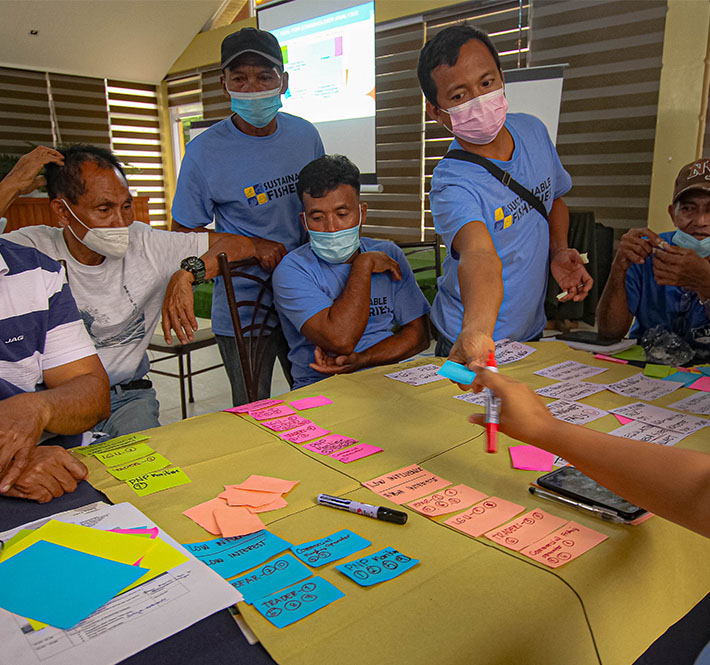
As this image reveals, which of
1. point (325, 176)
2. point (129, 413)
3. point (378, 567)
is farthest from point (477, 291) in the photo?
point (129, 413)

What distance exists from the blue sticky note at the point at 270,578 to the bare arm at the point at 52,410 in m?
0.48

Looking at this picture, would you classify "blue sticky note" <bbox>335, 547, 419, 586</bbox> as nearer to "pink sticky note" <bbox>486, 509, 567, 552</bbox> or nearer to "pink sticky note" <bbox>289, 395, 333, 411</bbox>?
"pink sticky note" <bbox>486, 509, 567, 552</bbox>

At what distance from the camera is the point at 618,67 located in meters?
3.96

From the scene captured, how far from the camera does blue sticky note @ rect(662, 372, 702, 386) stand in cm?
142

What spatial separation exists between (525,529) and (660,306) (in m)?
1.38

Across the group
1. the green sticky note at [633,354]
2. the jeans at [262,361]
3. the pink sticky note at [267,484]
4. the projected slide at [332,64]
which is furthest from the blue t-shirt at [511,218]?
the projected slide at [332,64]

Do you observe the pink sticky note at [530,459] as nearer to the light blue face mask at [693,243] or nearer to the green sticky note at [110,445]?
the green sticky note at [110,445]

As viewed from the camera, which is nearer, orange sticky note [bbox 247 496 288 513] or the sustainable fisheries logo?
orange sticky note [bbox 247 496 288 513]

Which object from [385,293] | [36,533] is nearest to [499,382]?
[36,533]

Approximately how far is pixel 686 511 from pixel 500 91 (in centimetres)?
124

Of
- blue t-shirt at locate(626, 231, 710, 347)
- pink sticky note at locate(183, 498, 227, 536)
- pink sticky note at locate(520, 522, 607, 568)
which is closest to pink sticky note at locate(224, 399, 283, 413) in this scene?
pink sticky note at locate(183, 498, 227, 536)

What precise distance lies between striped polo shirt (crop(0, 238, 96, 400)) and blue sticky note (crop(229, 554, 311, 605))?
0.84 meters

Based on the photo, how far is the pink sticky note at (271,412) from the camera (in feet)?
4.08

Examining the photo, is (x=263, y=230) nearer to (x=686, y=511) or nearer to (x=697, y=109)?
(x=686, y=511)
